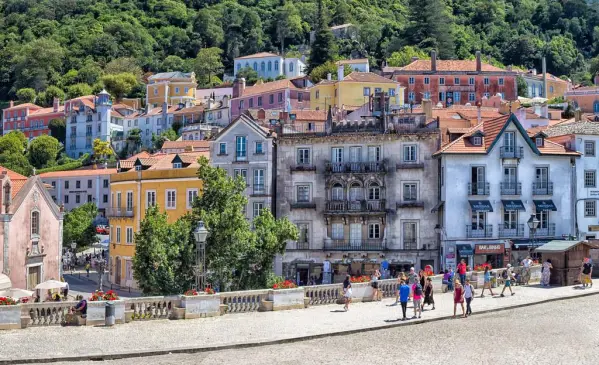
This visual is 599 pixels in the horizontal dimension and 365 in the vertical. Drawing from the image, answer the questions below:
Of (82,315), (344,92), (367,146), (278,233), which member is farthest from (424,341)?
(344,92)

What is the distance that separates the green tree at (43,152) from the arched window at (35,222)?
85776 mm

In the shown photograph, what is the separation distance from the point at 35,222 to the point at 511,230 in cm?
2765

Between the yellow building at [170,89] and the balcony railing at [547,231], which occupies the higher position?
the yellow building at [170,89]

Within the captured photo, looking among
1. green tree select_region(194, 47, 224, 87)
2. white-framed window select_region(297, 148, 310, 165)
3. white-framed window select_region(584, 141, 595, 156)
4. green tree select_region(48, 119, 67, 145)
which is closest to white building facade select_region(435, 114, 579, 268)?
white-framed window select_region(584, 141, 595, 156)

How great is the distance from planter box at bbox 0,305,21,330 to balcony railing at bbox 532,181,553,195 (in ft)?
115

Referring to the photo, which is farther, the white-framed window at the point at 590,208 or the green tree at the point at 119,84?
the green tree at the point at 119,84

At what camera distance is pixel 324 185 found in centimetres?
5753

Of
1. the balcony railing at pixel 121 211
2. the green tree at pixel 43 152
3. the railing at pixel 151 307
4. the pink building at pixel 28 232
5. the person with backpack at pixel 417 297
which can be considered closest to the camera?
the railing at pixel 151 307

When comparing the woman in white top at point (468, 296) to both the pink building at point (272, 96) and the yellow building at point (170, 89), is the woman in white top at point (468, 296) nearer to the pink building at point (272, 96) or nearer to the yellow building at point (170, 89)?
the pink building at point (272, 96)

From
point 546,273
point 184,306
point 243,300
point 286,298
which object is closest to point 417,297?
point 286,298

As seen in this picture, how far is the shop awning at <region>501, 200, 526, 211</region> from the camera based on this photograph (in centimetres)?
5447

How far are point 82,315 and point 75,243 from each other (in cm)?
5431

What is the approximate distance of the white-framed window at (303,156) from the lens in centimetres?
5797

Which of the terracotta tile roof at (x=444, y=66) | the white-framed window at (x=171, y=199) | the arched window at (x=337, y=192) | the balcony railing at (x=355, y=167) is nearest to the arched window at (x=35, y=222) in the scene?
the white-framed window at (x=171, y=199)
